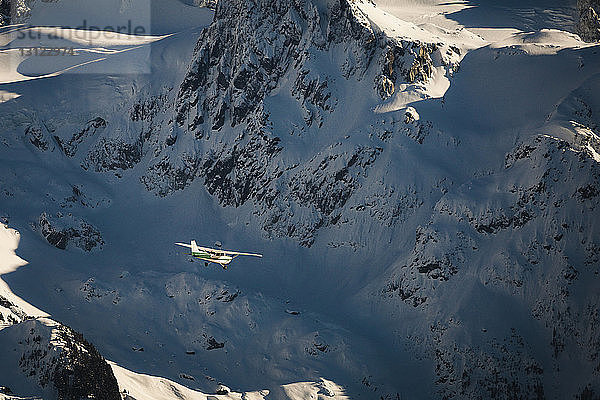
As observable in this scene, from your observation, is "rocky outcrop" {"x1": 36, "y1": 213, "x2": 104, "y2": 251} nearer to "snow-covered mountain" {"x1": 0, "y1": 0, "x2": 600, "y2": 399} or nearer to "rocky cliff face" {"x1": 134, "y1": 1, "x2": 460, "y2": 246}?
"snow-covered mountain" {"x1": 0, "y1": 0, "x2": 600, "y2": 399}

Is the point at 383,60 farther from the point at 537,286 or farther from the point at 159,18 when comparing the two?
the point at 159,18

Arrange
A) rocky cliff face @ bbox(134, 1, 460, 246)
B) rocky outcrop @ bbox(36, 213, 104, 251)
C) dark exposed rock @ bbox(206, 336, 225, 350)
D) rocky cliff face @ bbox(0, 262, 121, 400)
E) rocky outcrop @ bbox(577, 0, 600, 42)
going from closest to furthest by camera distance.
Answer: rocky cliff face @ bbox(0, 262, 121, 400) < dark exposed rock @ bbox(206, 336, 225, 350) < rocky outcrop @ bbox(36, 213, 104, 251) < rocky cliff face @ bbox(134, 1, 460, 246) < rocky outcrop @ bbox(577, 0, 600, 42)

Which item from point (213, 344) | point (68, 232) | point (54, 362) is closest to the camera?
point (54, 362)


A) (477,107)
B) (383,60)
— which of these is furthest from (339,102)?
(477,107)

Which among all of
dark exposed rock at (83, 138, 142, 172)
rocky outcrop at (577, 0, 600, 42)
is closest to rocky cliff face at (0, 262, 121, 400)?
dark exposed rock at (83, 138, 142, 172)

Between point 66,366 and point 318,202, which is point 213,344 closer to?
point 66,366

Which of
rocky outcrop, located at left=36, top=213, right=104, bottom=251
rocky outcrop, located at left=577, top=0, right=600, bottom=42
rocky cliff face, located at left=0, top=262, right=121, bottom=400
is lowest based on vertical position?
rocky outcrop, located at left=36, top=213, right=104, bottom=251

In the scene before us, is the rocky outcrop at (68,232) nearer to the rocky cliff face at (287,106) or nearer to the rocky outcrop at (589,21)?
the rocky cliff face at (287,106)

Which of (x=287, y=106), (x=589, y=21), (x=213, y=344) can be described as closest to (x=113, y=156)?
(x=287, y=106)
